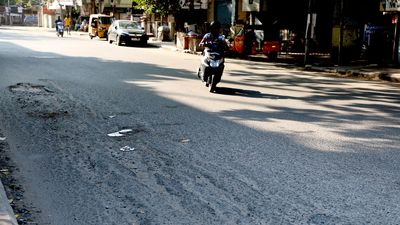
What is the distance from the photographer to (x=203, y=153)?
6.70 meters

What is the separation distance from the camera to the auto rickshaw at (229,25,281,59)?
24125mm

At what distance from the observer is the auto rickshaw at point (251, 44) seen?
2412 cm

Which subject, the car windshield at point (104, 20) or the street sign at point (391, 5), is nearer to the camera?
the street sign at point (391, 5)

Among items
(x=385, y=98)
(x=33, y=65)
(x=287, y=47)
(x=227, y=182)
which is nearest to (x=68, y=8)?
(x=287, y=47)

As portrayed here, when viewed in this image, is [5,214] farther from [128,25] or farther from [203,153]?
[128,25]

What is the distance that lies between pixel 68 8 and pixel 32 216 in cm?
7428

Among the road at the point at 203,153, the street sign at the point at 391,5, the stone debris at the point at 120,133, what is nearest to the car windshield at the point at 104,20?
the street sign at the point at 391,5

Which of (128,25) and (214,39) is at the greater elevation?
(128,25)

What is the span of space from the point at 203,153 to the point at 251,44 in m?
19.2

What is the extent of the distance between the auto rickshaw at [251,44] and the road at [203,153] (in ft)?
36.1

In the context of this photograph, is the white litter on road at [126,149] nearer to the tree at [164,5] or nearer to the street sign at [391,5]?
the street sign at [391,5]

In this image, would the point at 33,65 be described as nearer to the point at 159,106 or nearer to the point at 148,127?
the point at 159,106

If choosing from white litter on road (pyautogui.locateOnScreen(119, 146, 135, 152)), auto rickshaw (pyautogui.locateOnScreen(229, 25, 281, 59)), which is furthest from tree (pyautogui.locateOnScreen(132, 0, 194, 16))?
white litter on road (pyautogui.locateOnScreen(119, 146, 135, 152))

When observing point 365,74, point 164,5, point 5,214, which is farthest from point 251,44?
point 5,214
